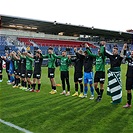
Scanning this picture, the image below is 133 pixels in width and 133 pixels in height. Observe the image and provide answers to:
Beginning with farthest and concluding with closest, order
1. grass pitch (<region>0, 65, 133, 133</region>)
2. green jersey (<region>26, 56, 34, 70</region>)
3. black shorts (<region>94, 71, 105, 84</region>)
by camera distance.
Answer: green jersey (<region>26, 56, 34, 70</region>)
black shorts (<region>94, 71, 105, 84</region>)
grass pitch (<region>0, 65, 133, 133</region>)

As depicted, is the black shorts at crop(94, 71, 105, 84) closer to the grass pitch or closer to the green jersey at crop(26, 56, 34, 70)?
the grass pitch

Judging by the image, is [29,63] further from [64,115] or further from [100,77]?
[64,115]

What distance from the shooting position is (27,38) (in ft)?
128

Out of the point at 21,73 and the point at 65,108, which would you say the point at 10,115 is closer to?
the point at 65,108

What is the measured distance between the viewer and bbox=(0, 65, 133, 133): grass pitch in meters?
5.60

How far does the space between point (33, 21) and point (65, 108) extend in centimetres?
2045

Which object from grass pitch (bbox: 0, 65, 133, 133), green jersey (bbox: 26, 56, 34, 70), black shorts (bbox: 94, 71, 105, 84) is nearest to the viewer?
grass pitch (bbox: 0, 65, 133, 133)

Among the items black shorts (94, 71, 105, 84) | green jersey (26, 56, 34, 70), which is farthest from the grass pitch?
green jersey (26, 56, 34, 70)

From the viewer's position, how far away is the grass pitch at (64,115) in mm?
5598

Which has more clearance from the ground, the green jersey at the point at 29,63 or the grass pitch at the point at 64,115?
the green jersey at the point at 29,63

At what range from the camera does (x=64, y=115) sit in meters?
6.72

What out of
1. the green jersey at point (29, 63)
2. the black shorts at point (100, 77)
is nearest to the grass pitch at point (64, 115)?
the black shorts at point (100, 77)

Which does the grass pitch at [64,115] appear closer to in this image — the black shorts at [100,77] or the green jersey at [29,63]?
the black shorts at [100,77]

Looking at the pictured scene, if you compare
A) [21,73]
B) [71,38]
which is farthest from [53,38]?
[21,73]
